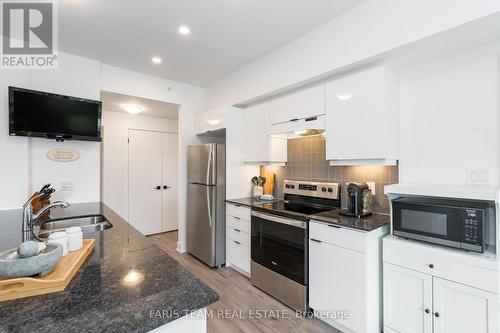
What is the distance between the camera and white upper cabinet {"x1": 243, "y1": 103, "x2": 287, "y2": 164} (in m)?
2.94

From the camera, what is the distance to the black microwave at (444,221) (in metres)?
1.46

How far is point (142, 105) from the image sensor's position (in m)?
3.82

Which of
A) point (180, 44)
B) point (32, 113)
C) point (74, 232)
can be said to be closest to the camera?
point (74, 232)

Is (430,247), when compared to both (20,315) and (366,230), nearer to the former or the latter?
(366,230)

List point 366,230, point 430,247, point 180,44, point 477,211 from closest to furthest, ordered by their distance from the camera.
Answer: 1. point 477,211
2. point 430,247
3. point 366,230
4. point 180,44

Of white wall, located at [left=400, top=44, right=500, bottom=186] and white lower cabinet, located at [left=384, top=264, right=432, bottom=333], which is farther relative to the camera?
white wall, located at [left=400, top=44, right=500, bottom=186]

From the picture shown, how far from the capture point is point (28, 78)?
255 cm

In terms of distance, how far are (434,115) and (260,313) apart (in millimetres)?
2282

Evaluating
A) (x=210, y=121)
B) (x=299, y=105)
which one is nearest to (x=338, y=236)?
(x=299, y=105)

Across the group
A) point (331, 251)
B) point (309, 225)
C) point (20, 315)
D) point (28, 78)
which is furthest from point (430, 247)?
point (28, 78)

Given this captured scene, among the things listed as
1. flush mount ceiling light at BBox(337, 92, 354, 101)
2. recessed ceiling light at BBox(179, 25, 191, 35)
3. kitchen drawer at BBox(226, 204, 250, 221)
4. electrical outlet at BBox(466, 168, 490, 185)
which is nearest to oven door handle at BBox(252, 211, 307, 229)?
kitchen drawer at BBox(226, 204, 250, 221)

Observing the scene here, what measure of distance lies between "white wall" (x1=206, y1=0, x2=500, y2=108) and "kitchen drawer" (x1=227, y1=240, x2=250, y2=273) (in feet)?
6.21

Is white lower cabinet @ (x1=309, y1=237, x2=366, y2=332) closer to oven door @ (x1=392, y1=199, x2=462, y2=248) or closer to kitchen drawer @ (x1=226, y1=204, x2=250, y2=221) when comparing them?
oven door @ (x1=392, y1=199, x2=462, y2=248)

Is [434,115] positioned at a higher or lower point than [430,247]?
higher
